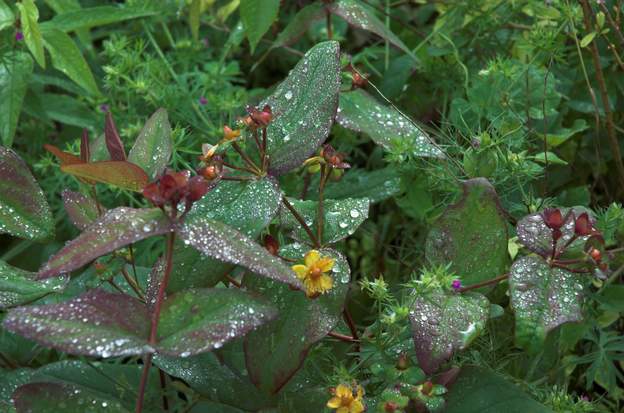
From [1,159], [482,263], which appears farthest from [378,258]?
[1,159]

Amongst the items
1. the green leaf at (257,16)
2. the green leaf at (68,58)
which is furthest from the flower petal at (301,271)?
the green leaf at (68,58)

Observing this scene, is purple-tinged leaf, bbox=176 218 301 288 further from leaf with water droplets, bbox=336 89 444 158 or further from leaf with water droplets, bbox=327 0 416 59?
leaf with water droplets, bbox=327 0 416 59

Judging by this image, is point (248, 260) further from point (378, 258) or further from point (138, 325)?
point (378, 258)

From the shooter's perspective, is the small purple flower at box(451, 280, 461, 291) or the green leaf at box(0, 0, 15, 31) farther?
the green leaf at box(0, 0, 15, 31)

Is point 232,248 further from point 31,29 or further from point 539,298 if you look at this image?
point 31,29

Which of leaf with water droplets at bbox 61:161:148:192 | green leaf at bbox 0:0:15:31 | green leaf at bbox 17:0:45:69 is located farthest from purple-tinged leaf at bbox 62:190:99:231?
green leaf at bbox 0:0:15:31

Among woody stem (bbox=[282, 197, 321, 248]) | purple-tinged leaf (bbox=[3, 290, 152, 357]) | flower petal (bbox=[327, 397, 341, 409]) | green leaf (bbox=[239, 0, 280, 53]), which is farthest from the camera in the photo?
green leaf (bbox=[239, 0, 280, 53])
